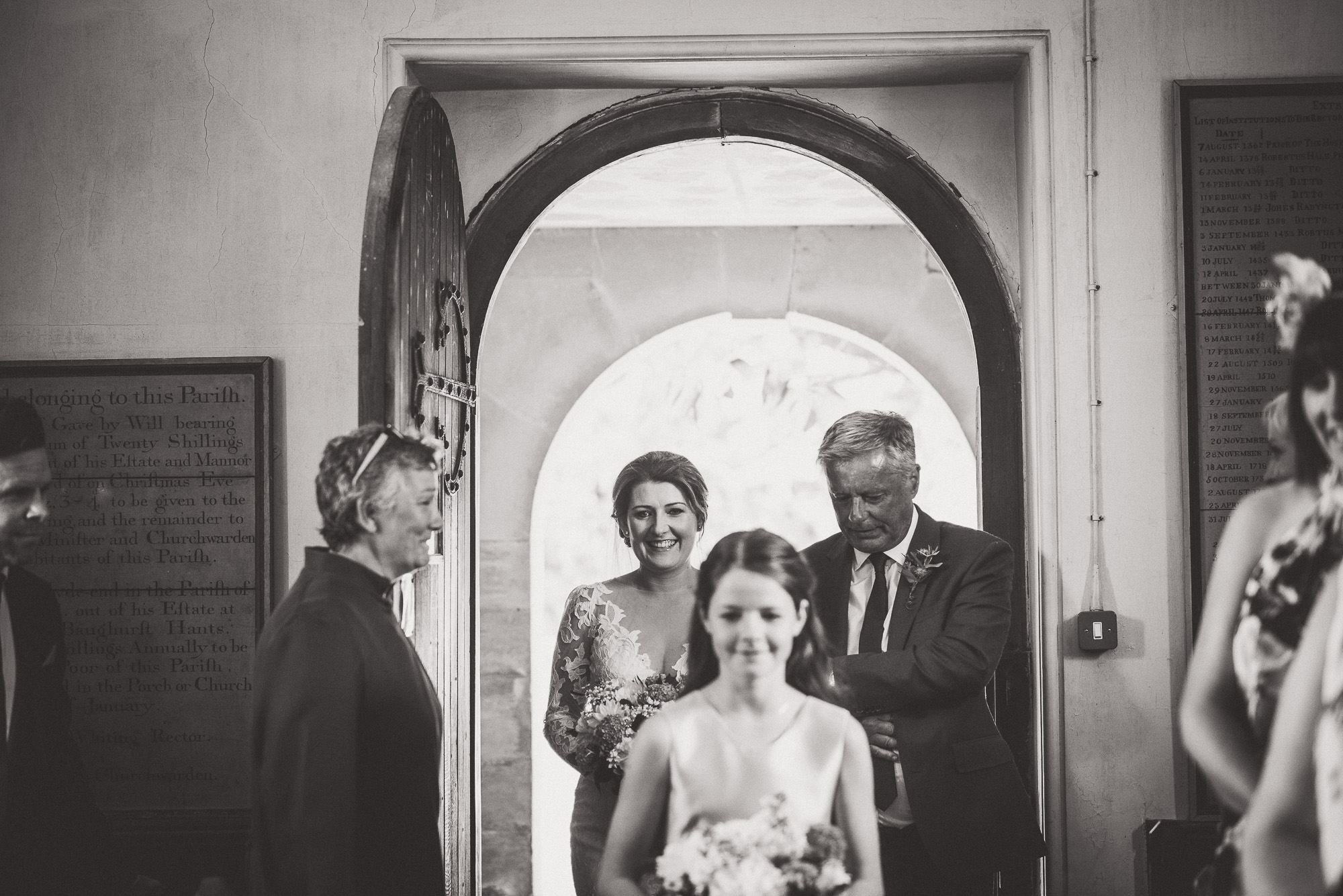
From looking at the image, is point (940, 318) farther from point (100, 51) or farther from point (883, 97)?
point (100, 51)

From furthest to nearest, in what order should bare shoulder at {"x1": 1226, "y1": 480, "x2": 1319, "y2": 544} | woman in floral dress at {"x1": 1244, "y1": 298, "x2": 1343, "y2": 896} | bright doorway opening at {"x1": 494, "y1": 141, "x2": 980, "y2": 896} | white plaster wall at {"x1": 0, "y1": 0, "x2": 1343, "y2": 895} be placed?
bright doorway opening at {"x1": 494, "y1": 141, "x2": 980, "y2": 896}, white plaster wall at {"x1": 0, "y1": 0, "x2": 1343, "y2": 895}, bare shoulder at {"x1": 1226, "y1": 480, "x2": 1319, "y2": 544}, woman in floral dress at {"x1": 1244, "y1": 298, "x2": 1343, "y2": 896}

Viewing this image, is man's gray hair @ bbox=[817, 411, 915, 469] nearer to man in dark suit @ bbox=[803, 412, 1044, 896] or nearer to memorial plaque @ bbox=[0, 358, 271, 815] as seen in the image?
man in dark suit @ bbox=[803, 412, 1044, 896]

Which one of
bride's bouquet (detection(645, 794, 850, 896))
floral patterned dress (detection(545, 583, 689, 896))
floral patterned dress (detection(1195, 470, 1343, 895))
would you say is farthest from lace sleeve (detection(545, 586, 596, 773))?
floral patterned dress (detection(1195, 470, 1343, 895))

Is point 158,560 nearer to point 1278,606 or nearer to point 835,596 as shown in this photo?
point 835,596

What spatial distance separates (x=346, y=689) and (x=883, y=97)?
306cm

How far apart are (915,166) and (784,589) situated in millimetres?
2324

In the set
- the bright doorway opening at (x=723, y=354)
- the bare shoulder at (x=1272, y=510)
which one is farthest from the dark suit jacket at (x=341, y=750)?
the bright doorway opening at (x=723, y=354)

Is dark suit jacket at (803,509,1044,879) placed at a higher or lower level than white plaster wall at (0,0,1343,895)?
lower

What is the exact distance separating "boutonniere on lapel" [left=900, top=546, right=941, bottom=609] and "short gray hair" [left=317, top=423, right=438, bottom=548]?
1.70 meters

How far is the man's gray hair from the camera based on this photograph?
13.7ft

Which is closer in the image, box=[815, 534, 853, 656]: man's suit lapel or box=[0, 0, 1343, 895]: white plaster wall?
box=[815, 534, 853, 656]: man's suit lapel

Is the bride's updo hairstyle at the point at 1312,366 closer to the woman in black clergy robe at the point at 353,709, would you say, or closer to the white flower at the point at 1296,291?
the white flower at the point at 1296,291

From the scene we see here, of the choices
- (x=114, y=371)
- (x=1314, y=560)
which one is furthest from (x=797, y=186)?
(x=1314, y=560)

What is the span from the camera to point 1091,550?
426 cm
